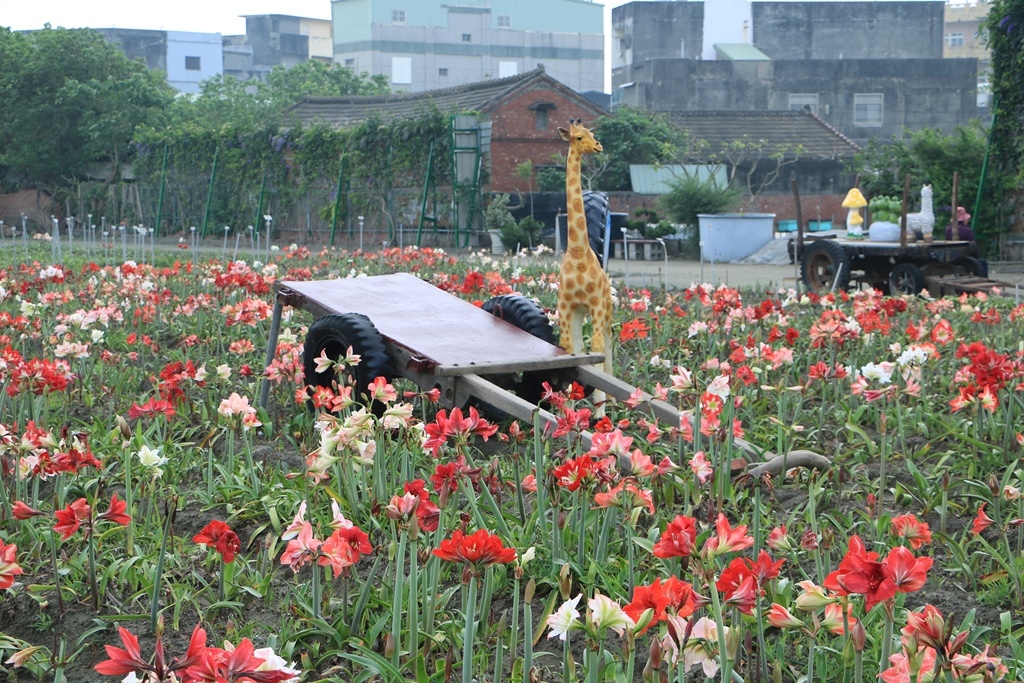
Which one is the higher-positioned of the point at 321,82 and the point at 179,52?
the point at 179,52

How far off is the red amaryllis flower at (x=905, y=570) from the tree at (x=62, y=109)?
1353 inches

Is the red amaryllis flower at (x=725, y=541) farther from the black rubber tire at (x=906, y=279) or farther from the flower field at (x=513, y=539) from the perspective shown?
the black rubber tire at (x=906, y=279)

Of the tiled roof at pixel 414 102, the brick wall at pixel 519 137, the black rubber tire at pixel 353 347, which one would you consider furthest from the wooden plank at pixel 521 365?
the brick wall at pixel 519 137

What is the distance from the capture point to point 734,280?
617 inches

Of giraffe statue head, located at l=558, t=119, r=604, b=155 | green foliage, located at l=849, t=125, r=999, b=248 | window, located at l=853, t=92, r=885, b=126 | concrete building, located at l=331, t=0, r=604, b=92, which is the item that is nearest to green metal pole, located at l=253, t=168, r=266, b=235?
green foliage, located at l=849, t=125, r=999, b=248

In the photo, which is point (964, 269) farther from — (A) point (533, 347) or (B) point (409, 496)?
(B) point (409, 496)

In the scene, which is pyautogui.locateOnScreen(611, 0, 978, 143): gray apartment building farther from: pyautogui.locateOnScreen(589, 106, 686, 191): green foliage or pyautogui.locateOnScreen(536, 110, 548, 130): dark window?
pyautogui.locateOnScreen(536, 110, 548, 130): dark window

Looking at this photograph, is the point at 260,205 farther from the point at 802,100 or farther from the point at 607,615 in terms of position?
the point at 607,615

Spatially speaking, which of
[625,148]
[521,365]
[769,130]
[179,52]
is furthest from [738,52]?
[521,365]

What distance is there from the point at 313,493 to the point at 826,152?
108 feet

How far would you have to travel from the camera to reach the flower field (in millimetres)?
1896

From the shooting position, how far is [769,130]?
35719 millimetres

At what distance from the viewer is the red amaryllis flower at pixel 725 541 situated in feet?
6.19

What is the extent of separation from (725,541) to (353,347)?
323cm
